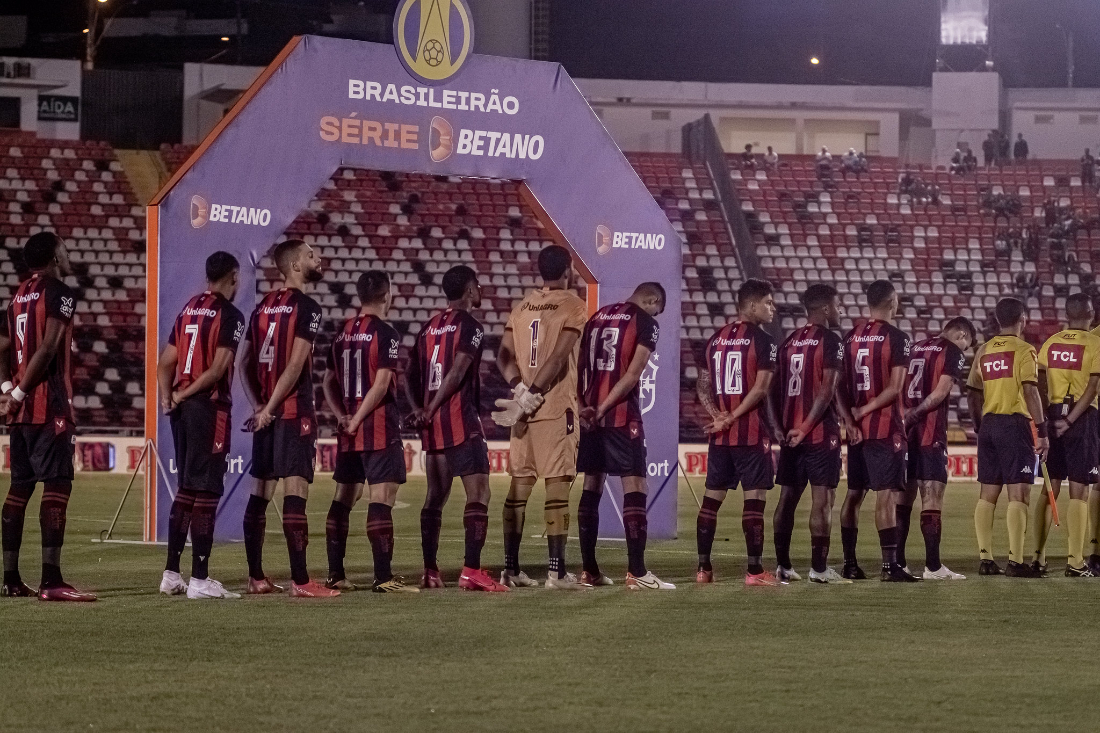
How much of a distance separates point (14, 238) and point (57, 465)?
2454cm

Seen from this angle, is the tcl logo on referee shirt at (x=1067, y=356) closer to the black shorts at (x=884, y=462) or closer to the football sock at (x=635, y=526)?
the black shorts at (x=884, y=462)

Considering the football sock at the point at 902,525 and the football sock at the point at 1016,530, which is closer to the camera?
the football sock at the point at 902,525

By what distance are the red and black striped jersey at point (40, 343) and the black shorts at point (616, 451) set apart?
3.22 m

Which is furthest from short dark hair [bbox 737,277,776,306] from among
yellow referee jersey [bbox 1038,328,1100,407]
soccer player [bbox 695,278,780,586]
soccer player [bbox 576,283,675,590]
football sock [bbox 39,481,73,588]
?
football sock [bbox 39,481,73,588]

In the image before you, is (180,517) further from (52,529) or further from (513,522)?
(513,522)

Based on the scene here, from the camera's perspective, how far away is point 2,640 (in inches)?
280

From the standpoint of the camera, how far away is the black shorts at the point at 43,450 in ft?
28.5

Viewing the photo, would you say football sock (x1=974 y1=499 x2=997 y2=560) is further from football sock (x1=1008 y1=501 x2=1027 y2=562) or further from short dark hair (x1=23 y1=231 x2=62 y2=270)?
short dark hair (x1=23 y1=231 x2=62 y2=270)

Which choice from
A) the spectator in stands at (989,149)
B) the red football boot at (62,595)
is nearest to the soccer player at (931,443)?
the red football boot at (62,595)

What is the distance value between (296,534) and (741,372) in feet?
10.3

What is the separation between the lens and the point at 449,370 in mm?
9469

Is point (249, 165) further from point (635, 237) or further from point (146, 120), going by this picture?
point (146, 120)

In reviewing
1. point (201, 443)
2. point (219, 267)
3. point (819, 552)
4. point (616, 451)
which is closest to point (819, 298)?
point (819, 552)

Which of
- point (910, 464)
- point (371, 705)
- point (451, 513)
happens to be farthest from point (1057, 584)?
point (451, 513)
